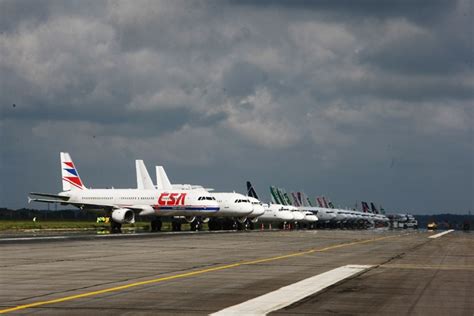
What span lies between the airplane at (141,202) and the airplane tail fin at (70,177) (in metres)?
3.15

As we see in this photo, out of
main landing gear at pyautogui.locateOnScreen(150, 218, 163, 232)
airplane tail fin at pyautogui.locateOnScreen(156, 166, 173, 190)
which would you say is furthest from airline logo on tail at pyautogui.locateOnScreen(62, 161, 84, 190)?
airplane tail fin at pyautogui.locateOnScreen(156, 166, 173, 190)

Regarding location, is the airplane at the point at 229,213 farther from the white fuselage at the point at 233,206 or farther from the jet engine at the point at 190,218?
the jet engine at the point at 190,218

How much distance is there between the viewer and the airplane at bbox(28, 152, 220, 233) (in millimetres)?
Result: 85625

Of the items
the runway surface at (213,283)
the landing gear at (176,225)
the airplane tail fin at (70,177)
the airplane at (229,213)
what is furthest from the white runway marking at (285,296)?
the airplane tail fin at (70,177)

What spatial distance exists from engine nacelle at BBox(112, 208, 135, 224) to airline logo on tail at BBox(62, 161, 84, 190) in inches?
733

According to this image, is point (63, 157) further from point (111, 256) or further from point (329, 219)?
point (329, 219)

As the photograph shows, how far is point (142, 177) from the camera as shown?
12175 centimetres

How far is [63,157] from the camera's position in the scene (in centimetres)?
10244

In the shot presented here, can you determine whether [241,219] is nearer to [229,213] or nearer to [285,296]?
[229,213]

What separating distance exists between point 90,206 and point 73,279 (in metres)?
68.5

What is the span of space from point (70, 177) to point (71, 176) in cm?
18

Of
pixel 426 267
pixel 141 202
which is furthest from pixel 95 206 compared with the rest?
pixel 426 267

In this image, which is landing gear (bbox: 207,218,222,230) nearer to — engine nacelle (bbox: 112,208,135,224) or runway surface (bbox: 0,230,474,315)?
engine nacelle (bbox: 112,208,135,224)

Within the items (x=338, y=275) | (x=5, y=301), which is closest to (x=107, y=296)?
(x=5, y=301)
